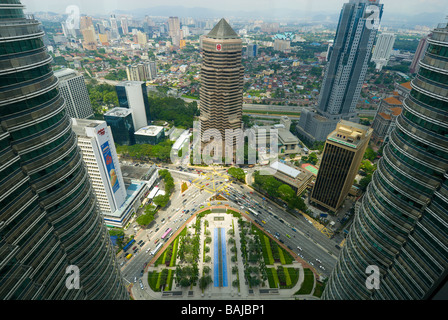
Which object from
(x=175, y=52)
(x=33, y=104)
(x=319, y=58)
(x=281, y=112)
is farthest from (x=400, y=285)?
(x=175, y=52)

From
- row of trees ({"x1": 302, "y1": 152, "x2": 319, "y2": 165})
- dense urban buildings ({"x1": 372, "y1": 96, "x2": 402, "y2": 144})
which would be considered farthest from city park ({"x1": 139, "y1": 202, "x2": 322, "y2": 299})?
dense urban buildings ({"x1": 372, "y1": 96, "x2": 402, "y2": 144})

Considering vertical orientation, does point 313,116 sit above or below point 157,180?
above

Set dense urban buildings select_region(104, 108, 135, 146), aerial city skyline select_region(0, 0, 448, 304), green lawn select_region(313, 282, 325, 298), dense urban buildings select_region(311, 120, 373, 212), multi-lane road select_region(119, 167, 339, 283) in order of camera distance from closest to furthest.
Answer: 1. aerial city skyline select_region(0, 0, 448, 304)
2. green lawn select_region(313, 282, 325, 298)
3. multi-lane road select_region(119, 167, 339, 283)
4. dense urban buildings select_region(311, 120, 373, 212)
5. dense urban buildings select_region(104, 108, 135, 146)

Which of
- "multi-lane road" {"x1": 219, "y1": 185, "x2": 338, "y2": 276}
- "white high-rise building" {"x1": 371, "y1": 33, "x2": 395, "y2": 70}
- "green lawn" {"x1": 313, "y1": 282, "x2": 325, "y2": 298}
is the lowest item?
"green lawn" {"x1": 313, "y1": 282, "x2": 325, "y2": 298}

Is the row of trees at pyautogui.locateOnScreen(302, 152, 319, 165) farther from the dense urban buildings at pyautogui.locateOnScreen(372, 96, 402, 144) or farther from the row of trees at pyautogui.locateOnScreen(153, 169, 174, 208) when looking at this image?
the row of trees at pyautogui.locateOnScreen(153, 169, 174, 208)

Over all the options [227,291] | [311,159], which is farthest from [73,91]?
[311,159]

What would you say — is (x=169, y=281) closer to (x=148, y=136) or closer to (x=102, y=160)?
(x=102, y=160)
